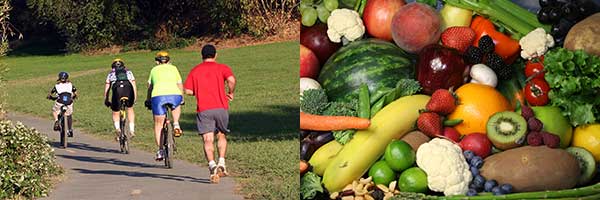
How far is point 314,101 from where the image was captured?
4535 millimetres

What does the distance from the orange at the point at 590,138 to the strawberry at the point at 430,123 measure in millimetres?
488

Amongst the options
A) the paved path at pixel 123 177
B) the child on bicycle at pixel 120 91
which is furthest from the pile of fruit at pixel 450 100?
the child on bicycle at pixel 120 91

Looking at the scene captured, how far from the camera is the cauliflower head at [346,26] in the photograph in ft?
14.9

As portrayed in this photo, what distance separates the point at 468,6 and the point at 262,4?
84.4 feet

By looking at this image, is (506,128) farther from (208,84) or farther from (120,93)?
(120,93)

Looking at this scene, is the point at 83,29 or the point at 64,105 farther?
the point at 83,29

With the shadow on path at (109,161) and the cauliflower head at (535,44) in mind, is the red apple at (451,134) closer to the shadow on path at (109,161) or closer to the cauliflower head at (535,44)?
the cauliflower head at (535,44)

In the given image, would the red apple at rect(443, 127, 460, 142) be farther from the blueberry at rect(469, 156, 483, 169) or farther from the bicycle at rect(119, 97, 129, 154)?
the bicycle at rect(119, 97, 129, 154)

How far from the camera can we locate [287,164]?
12.9 metres

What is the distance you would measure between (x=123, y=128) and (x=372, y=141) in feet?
37.6

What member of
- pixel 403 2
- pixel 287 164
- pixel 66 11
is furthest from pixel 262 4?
pixel 403 2

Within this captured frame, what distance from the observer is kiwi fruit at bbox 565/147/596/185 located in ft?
14.5

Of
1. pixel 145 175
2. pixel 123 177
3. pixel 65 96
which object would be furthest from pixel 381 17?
pixel 65 96

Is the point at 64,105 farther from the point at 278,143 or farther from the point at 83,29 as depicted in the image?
the point at 83,29
